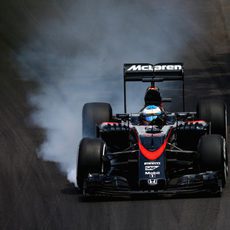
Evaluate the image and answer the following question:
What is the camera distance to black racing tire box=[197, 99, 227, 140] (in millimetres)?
18328

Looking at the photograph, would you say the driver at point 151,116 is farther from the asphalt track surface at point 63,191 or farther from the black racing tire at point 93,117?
the asphalt track surface at point 63,191

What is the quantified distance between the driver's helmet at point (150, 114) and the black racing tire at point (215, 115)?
93 cm

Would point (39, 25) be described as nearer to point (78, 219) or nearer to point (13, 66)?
point (13, 66)

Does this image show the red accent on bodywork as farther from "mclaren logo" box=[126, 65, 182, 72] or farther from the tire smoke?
"mclaren logo" box=[126, 65, 182, 72]

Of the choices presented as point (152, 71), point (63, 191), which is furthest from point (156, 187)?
point (152, 71)

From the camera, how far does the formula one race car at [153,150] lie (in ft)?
51.6

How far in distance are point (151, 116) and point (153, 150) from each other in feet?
5.13

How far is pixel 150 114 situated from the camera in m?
17.7

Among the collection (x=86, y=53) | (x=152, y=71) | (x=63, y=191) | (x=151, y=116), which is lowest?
(x=63, y=191)

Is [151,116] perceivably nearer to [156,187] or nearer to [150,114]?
[150,114]

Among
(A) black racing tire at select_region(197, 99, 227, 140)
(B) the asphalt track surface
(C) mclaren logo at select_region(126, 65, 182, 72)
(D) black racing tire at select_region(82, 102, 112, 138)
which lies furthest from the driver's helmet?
(B) the asphalt track surface

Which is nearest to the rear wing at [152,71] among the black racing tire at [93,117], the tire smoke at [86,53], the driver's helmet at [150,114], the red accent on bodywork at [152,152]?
the black racing tire at [93,117]

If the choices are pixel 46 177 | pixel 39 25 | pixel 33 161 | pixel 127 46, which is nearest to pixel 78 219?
pixel 46 177

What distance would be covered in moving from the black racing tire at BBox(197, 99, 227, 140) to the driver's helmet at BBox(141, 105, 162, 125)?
93 cm
